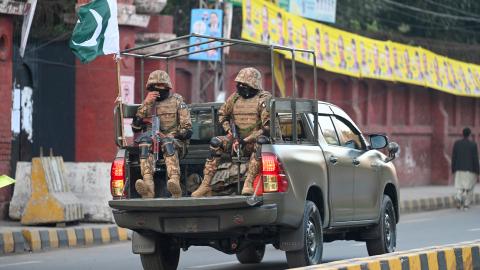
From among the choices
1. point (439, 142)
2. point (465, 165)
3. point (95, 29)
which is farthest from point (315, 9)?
point (95, 29)

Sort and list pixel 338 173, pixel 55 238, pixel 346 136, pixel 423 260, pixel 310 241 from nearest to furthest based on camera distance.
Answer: pixel 423 260 → pixel 310 241 → pixel 338 173 → pixel 346 136 → pixel 55 238

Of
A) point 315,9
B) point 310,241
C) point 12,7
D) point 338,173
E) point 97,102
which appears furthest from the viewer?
point 315,9

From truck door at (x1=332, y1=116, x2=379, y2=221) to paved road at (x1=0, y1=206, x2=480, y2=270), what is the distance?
42.6 inches

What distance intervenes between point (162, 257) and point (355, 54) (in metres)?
17.6

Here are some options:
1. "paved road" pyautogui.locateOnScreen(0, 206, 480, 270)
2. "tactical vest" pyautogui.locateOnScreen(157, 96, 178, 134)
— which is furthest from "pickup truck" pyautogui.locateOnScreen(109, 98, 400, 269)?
"paved road" pyautogui.locateOnScreen(0, 206, 480, 270)

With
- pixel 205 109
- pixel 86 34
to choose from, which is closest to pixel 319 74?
pixel 86 34

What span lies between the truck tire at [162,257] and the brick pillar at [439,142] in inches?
960

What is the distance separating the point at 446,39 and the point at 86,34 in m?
28.1

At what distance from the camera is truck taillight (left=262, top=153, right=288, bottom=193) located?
36.0 ft

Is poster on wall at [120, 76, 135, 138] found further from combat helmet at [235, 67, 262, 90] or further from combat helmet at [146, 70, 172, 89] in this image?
combat helmet at [235, 67, 262, 90]

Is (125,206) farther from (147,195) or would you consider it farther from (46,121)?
(46,121)

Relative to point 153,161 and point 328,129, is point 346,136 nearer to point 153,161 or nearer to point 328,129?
point 328,129

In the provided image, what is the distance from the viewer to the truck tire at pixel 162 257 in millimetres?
11992

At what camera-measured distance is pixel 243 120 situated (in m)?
11.8
